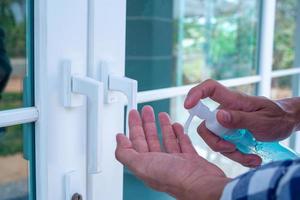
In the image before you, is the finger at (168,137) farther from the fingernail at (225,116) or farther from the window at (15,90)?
the window at (15,90)

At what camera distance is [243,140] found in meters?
0.89

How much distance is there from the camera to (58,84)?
742 millimetres

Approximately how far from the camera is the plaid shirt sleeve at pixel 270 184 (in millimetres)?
431

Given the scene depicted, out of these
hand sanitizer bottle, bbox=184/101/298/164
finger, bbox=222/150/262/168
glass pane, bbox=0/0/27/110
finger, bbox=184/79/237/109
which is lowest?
finger, bbox=222/150/262/168

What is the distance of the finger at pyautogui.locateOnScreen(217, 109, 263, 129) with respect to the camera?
780 millimetres

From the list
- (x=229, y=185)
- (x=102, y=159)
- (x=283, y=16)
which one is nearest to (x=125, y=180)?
(x=102, y=159)

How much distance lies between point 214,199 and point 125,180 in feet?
1.60

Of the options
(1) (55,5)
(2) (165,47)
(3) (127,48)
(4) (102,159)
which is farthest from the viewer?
(2) (165,47)

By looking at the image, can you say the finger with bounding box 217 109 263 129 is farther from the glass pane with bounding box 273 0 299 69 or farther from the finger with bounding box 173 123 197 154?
the glass pane with bounding box 273 0 299 69

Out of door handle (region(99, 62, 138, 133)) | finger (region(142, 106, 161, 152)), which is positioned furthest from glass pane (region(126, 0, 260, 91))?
finger (region(142, 106, 161, 152))

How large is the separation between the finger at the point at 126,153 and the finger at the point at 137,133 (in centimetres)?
1

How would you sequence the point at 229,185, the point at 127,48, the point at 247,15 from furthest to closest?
the point at 247,15
the point at 127,48
the point at 229,185

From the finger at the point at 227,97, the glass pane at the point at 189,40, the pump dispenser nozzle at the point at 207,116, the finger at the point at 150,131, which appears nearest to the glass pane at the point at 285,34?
the glass pane at the point at 189,40

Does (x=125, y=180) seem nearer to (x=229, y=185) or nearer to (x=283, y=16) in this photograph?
(x=229, y=185)
